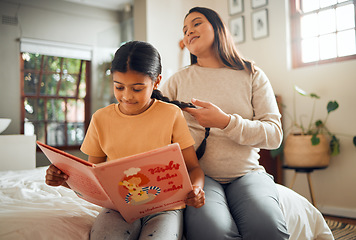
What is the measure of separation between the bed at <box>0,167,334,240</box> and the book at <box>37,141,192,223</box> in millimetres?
99

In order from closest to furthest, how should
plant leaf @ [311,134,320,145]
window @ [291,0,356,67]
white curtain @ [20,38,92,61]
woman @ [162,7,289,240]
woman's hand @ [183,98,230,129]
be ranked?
1. woman @ [162,7,289,240]
2. woman's hand @ [183,98,230,129]
3. plant leaf @ [311,134,320,145]
4. window @ [291,0,356,67]
5. white curtain @ [20,38,92,61]

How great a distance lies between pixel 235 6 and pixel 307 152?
1787 millimetres

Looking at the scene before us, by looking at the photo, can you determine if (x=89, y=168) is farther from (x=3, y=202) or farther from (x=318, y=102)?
(x=318, y=102)

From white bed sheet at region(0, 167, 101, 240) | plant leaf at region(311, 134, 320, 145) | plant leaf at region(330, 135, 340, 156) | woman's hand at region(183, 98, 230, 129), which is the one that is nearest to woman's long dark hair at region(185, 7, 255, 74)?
woman's hand at region(183, 98, 230, 129)

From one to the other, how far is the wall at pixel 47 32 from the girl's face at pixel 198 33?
3.78 meters

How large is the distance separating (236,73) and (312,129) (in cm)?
177

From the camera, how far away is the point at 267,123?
3.92ft

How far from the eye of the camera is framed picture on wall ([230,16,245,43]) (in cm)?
330

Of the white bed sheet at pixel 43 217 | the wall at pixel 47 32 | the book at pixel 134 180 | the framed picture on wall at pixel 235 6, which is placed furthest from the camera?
the wall at pixel 47 32

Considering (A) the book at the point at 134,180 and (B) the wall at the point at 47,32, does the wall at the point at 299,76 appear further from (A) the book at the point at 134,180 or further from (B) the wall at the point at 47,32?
(A) the book at the point at 134,180

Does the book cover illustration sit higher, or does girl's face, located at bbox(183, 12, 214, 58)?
girl's face, located at bbox(183, 12, 214, 58)

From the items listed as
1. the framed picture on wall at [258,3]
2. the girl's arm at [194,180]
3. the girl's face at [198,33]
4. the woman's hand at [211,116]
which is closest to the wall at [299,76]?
the framed picture on wall at [258,3]

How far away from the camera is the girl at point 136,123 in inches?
38.0

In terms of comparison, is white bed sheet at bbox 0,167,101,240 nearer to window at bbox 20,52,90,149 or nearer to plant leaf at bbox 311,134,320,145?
plant leaf at bbox 311,134,320,145
